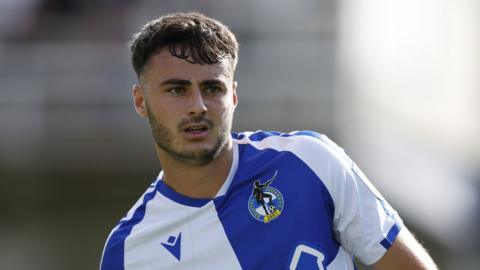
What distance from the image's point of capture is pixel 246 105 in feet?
36.8

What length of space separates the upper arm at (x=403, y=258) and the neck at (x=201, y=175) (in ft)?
2.42

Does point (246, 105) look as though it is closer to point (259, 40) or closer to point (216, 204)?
point (259, 40)

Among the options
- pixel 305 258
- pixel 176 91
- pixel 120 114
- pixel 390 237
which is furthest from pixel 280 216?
pixel 120 114

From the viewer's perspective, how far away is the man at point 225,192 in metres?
4.13

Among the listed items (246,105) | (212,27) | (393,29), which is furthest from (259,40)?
(212,27)

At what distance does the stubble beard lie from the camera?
429cm

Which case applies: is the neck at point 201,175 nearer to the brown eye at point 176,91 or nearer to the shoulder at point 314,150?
the shoulder at point 314,150

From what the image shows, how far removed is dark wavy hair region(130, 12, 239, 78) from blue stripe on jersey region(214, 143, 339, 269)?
0.44 m

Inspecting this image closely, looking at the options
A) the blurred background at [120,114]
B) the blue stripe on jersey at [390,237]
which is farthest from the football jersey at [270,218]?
the blurred background at [120,114]

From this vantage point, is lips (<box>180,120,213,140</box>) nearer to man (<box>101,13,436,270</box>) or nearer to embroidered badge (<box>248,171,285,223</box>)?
man (<box>101,13,436,270</box>)

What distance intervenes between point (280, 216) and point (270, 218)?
0.04 metres

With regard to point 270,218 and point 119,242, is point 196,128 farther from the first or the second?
point 119,242

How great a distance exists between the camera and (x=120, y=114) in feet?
37.1

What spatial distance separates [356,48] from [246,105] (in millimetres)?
1538
